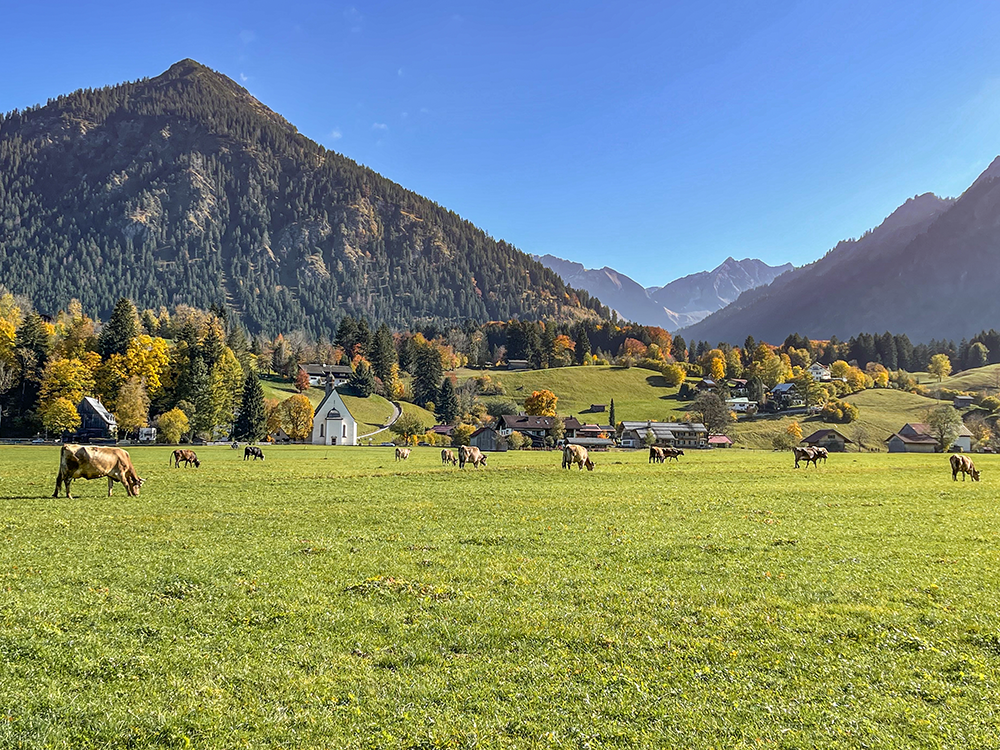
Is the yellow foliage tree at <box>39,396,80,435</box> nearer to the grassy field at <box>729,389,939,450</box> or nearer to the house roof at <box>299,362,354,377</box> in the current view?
the house roof at <box>299,362,354,377</box>

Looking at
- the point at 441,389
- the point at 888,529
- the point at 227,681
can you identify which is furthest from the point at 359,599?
the point at 441,389

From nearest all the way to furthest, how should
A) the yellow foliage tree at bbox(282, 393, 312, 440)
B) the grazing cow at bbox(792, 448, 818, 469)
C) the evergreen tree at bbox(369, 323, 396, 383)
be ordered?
the grazing cow at bbox(792, 448, 818, 469) < the yellow foliage tree at bbox(282, 393, 312, 440) < the evergreen tree at bbox(369, 323, 396, 383)

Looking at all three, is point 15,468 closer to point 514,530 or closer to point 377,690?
point 514,530

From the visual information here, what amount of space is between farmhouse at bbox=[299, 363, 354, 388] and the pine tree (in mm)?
62662

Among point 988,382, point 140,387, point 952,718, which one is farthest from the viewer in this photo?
point 988,382

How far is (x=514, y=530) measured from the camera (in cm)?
2039

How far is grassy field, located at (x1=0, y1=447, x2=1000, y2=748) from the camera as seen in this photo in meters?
7.23

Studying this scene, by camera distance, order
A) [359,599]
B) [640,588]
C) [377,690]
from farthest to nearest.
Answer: [640,588] → [359,599] → [377,690]

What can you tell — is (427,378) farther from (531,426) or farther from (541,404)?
(531,426)

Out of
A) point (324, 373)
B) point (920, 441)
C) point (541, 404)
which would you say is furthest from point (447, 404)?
point (920, 441)

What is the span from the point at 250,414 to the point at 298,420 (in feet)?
44.7

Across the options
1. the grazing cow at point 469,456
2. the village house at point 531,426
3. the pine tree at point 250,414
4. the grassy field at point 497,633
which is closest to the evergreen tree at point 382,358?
the village house at point 531,426

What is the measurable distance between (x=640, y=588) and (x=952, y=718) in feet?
20.6

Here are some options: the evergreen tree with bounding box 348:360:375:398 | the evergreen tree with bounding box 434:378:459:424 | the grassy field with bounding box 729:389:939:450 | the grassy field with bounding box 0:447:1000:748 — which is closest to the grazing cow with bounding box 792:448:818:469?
the grassy field with bounding box 0:447:1000:748
